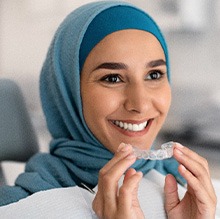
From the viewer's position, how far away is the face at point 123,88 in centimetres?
103

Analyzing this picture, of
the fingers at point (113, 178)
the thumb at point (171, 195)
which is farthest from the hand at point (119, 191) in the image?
the thumb at point (171, 195)

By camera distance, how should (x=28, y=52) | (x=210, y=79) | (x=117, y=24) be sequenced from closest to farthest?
(x=117, y=24) < (x=210, y=79) < (x=28, y=52)

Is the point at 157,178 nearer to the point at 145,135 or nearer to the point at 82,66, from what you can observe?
the point at 145,135

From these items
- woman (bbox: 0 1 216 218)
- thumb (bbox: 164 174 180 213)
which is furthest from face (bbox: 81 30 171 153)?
thumb (bbox: 164 174 180 213)

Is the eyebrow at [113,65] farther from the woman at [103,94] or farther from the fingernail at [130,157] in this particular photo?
the fingernail at [130,157]

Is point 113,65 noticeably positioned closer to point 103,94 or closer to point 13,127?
point 103,94

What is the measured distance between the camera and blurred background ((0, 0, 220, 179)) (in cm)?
156

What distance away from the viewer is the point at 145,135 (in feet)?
3.51

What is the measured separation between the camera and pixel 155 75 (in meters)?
1.10

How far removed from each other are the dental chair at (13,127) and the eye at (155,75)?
0.49 metres

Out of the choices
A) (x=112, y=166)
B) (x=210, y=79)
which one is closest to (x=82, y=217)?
(x=112, y=166)

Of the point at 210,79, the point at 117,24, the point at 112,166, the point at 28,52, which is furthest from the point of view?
the point at 28,52

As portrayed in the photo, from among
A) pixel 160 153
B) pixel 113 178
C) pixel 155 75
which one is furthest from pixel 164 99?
pixel 113 178

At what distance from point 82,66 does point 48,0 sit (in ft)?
2.09
